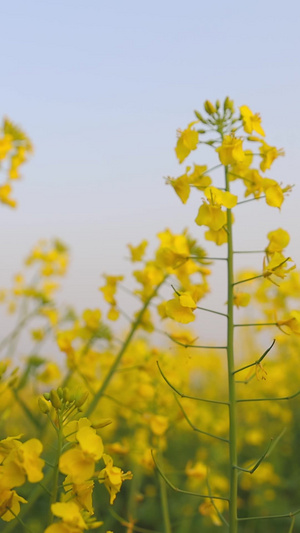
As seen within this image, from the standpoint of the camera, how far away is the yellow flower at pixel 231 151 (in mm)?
1558

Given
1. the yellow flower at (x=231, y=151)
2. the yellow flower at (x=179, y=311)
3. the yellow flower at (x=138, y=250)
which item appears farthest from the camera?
the yellow flower at (x=138, y=250)

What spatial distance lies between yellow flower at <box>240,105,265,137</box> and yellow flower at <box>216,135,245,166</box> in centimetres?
12

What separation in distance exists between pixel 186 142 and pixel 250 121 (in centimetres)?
22

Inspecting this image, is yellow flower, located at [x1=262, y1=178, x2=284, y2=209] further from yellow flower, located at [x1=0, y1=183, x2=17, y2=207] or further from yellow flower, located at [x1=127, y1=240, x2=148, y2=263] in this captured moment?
yellow flower, located at [x1=0, y1=183, x2=17, y2=207]

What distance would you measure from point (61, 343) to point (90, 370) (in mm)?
355

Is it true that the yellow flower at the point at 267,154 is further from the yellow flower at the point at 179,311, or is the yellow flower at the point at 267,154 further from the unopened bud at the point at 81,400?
the unopened bud at the point at 81,400

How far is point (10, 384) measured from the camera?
166 cm

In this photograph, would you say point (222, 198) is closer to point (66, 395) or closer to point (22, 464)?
point (66, 395)

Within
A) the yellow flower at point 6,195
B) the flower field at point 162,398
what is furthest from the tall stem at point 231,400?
the yellow flower at point 6,195

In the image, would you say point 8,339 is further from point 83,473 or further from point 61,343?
point 83,473

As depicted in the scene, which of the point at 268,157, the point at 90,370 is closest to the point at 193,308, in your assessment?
the point at 268,157

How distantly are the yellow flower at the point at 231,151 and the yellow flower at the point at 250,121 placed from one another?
12 centimetres

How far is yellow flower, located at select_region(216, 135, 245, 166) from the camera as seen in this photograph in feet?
5.11

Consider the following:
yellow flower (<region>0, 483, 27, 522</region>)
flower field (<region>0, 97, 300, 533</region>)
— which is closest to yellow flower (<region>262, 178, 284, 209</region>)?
flower field (<region>0, 97, 300, 533</region>)
